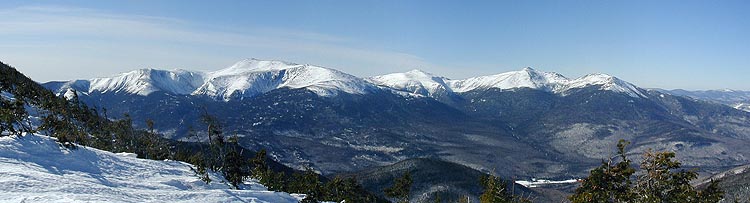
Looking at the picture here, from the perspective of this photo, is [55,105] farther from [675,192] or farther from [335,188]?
[675,192]

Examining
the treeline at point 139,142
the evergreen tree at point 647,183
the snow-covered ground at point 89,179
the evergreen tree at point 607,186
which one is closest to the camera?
the snow-covered ground at point 89,179

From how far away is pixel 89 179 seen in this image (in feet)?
103

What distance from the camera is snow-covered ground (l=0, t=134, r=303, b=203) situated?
25.9 m

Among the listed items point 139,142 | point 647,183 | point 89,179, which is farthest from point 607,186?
point 139,142

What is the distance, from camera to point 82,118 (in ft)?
317

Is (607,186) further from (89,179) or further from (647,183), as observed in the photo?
(89,179)

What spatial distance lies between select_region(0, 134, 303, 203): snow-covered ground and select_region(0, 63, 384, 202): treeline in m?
1.62

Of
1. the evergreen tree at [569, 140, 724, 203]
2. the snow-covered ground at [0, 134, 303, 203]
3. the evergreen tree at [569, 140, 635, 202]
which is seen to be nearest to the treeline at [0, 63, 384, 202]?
the snow-covered ground at [0, 134, 303, 203]

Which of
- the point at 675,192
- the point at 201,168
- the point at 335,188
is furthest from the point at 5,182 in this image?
the point at 335,188

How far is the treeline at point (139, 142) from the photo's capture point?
151ft

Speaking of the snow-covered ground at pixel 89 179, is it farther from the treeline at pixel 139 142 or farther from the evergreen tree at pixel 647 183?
the evergreen tree at pixel 647 183

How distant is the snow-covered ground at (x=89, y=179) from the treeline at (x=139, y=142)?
1.62 meters

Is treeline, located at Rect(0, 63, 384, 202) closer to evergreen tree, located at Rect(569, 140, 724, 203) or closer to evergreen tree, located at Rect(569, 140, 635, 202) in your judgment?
evergreen tree, located at Rect(569, 140, 635, 202)

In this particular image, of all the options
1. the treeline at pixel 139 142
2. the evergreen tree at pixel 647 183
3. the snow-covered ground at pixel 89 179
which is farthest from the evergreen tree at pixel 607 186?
the snow-covered ground at pixel 89 179
